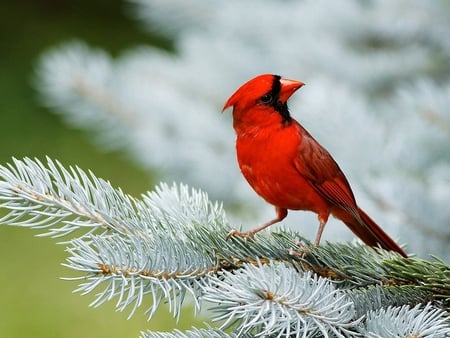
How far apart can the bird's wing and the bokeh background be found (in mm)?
153

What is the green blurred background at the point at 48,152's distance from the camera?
3.41 metres

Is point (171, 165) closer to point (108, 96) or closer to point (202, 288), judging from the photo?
point (108, 96)

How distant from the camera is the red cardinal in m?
1.15

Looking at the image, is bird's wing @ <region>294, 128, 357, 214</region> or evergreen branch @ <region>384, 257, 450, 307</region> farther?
bird's wing @ <region>294, 128, 357, 214</region>

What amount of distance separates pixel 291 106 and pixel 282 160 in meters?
1.58

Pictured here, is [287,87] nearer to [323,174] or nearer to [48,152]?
[323,174]

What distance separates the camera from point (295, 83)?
1.20 m

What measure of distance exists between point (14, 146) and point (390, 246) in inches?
177

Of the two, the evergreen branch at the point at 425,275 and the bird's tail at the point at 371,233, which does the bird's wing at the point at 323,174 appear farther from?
the evergreen branch at the point at 425,275

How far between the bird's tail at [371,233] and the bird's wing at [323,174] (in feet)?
0.09

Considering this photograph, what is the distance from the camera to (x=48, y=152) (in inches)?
211

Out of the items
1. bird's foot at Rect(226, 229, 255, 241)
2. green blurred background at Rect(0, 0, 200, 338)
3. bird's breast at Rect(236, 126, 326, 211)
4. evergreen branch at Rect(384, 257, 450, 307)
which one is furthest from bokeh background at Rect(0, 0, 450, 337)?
evergreen branch at Rect(384, 257, 450, 307)

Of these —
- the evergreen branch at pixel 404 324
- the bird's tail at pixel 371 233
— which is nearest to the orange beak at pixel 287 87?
the bird's tail at pixel 371 233

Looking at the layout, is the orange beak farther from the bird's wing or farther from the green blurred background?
the green blurred background
